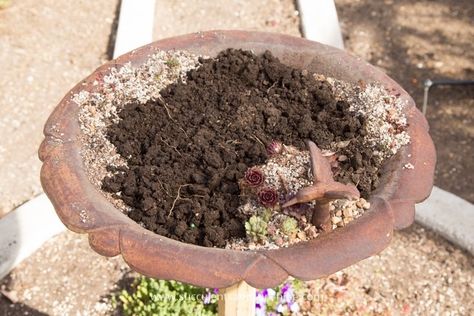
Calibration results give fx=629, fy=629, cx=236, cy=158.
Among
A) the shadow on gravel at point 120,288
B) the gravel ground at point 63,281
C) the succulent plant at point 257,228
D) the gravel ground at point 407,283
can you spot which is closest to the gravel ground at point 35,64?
the gravel ground at point 63,281

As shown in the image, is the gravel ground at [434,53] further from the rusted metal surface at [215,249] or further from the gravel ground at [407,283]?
the rusted metal surface at [215,249]

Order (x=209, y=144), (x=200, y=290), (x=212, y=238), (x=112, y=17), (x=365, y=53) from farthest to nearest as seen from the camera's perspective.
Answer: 1. (x=112, y=17)
2. (x=365, y=53)
3. (x=200, y=290)
4. (x=209, y=144)
5. (x=212, y=238)

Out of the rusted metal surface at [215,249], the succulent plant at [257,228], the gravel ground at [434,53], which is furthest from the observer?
the gravel ground at [434,53]

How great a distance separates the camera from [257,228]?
1.67 metres

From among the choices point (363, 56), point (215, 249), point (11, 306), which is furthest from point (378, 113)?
point (363, 56)

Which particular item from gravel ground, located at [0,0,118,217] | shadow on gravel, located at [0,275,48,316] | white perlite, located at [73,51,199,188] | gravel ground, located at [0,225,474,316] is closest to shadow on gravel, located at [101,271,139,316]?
gravel ground, located at [0,225,474,316]

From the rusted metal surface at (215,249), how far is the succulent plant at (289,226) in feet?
0.33

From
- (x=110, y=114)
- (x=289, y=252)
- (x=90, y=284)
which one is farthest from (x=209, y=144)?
(x=90, y=284)

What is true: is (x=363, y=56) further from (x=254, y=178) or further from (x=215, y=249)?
(x=215, y=249)

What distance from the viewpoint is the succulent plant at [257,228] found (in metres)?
1.67

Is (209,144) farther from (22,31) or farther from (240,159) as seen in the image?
(22,31)

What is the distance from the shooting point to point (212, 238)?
1.71 meters

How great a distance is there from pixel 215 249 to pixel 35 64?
12.2 feet

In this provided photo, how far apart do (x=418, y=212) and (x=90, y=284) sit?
1879mm
